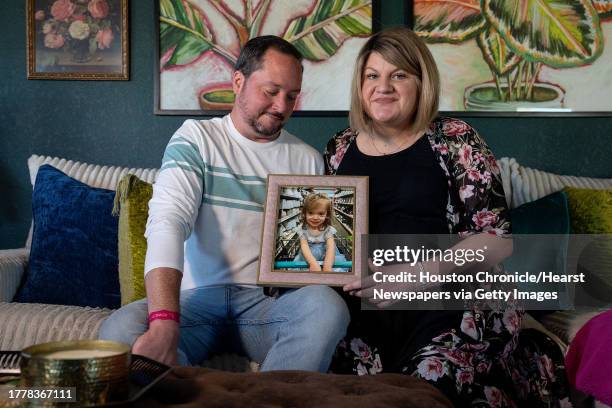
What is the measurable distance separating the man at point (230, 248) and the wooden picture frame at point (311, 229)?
74 mm

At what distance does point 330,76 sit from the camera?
305 cm

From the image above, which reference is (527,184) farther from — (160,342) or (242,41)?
(160,342)

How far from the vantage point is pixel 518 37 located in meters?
2.98

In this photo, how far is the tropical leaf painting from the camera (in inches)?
119

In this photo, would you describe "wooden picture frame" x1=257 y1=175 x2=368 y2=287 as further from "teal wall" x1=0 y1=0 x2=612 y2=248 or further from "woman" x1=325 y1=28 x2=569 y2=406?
"teal wall" x1=0 y1=0 x2=612 y2=248

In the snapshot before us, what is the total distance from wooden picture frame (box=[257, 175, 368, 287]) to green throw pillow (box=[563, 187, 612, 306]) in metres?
1.08

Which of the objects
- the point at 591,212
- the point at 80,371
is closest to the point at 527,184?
the point at 591,212

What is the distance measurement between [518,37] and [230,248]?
5.95 feet

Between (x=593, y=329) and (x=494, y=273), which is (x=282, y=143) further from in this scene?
(x=593, y=329)

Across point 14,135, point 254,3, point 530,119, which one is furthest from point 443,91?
point 14,135

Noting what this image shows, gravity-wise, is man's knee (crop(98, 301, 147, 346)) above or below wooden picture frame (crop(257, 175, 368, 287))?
below

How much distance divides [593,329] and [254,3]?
1.97m

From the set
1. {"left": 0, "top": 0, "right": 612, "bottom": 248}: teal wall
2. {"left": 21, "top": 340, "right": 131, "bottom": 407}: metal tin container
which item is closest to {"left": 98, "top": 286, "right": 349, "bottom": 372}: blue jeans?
{"left": 21, "top": 340, "right": 131, "bottom": 407}: metal tin container

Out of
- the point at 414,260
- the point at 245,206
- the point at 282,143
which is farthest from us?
the point at 282,143
